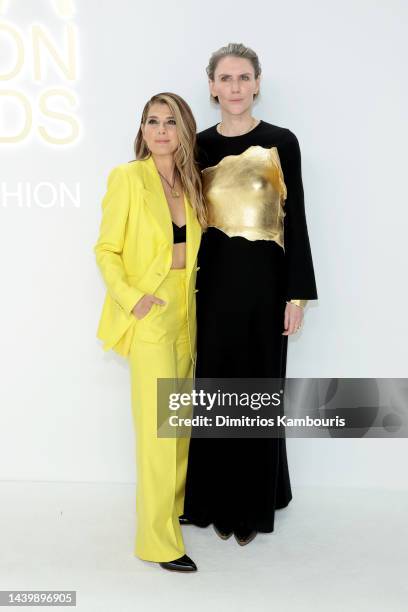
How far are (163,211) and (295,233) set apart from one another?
22.1 inches

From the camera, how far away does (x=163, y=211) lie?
2.45m

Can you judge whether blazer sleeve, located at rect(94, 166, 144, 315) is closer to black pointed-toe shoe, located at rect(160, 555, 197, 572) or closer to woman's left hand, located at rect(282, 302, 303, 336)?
woman's left hand, located at rect(282, 302, 303, 336)

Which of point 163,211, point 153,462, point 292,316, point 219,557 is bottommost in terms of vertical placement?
point 219,557

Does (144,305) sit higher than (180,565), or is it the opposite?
(144,305)

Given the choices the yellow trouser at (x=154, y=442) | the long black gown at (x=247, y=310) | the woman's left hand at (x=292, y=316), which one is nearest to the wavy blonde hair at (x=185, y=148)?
the long black gown at (x=247, y=310)

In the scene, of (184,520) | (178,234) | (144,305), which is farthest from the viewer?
(184,520)

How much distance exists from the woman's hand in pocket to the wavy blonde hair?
37 centimetres

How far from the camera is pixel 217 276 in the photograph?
104 inches

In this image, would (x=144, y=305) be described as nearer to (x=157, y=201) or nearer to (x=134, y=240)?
(x=134, y=240)

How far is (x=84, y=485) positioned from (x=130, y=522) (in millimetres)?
492

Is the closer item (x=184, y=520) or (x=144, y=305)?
(x=144, y=305)

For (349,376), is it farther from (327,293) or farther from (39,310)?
(39,310)

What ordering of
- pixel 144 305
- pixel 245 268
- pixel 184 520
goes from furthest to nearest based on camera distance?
pixel 184 520 < pixel 245 268 < pixel 144 305

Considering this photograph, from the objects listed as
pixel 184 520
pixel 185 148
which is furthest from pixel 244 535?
pixel 185 148
